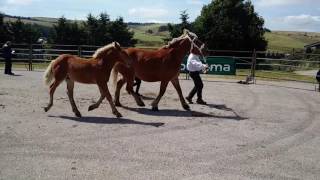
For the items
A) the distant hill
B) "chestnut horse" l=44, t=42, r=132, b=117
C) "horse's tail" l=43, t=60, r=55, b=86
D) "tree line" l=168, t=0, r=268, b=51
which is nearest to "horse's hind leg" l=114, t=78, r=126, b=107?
"chestnut horse" l=44, t=42, r=132, b=117

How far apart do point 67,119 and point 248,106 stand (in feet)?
18.7

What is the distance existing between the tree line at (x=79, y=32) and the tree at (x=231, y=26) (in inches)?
295

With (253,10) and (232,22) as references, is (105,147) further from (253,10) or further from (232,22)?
(253,10)

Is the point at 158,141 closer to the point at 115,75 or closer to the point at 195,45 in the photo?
the point at 115,75

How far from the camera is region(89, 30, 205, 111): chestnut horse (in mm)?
12062

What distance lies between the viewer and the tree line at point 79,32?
44281mm

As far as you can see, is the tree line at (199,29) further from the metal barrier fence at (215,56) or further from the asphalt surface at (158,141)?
the asphalt surface at (158,141)

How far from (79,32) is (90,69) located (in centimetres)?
3491

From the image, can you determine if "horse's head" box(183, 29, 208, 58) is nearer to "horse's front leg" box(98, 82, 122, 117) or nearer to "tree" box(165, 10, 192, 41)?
"horse's front leg" box(98, 82, 122, 117)

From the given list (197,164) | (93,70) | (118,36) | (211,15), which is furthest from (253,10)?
(197,164)

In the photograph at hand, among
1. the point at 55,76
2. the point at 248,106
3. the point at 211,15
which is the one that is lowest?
the point at 248,106

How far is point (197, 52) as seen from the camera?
496 inches

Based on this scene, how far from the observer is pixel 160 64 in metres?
12.1

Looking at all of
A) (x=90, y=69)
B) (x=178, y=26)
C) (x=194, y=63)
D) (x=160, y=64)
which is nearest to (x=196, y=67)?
(x=194, y=63)
